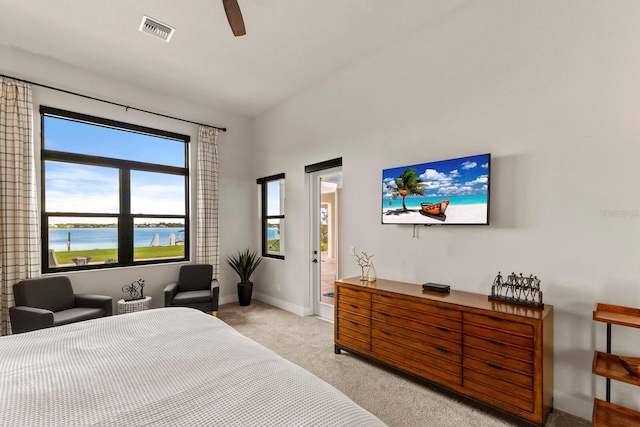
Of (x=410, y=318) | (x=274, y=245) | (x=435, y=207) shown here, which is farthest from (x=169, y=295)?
(x=435, y=207)

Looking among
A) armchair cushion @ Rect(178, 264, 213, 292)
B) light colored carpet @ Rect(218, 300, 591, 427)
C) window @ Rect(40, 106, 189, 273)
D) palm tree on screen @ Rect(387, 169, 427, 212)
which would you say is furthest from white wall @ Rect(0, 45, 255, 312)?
palm tree on screen @ Rect(387, 169, 427, 212)

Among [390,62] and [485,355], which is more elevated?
[390,62]

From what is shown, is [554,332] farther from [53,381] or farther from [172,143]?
[172,143]

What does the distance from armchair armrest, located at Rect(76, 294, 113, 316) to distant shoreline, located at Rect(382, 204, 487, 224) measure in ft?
10.8

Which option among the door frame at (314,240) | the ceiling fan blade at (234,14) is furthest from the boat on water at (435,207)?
the ceiling fan blade at (234,14)

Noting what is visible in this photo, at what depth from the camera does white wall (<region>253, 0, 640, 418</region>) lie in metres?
2.07

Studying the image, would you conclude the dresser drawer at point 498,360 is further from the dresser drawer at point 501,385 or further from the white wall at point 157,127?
the white wall at point 157,127

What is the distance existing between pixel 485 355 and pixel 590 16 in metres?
2.56

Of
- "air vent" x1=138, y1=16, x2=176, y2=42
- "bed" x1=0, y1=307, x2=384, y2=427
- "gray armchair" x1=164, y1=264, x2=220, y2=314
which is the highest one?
"air vent" x1=138, y1=16, x2=176, y2=42

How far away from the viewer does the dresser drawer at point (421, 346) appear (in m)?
2.36

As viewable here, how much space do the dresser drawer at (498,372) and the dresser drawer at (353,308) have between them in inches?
37.4

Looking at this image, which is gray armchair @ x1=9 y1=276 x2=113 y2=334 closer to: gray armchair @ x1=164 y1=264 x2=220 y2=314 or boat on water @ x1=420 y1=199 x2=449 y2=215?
gray armchair @ x1=164 y1=264 x2=220 y2=314

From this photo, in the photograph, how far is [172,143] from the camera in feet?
16.0

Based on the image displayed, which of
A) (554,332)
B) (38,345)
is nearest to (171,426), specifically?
(38,345)
